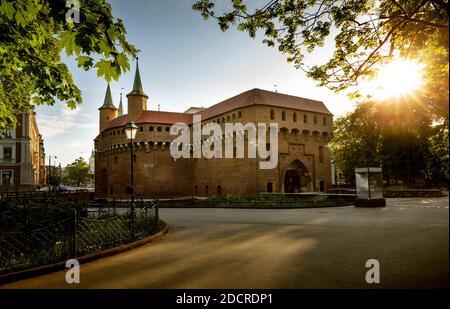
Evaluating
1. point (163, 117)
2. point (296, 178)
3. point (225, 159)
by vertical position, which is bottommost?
point (296, 178)

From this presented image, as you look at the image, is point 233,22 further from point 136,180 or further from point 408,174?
point 136,180

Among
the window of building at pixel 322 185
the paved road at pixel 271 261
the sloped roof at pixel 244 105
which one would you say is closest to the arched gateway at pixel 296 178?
the window of building at pixel 322 185

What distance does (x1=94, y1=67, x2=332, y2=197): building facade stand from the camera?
34.3 metres

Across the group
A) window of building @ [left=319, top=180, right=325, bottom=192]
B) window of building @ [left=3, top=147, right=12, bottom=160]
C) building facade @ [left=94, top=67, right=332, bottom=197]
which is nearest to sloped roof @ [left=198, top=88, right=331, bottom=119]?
building facade @ [left=94, top=67, right=332, bottom=197]

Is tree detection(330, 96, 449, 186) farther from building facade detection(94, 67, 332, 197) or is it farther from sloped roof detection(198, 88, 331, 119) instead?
sloped roof detection(198, 88, 331, 119)

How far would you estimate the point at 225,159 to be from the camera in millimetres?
36719

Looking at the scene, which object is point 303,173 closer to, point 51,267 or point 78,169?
point 51,267

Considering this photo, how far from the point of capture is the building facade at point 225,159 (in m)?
34.3

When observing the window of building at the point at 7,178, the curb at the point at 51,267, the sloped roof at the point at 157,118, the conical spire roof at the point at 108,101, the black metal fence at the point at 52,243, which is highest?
the conical spire roof at the point at 108,101

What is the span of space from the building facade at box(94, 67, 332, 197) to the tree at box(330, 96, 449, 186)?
13.5 ft

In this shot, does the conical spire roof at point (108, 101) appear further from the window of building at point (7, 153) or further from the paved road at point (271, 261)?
the paved road at point (271, 261)

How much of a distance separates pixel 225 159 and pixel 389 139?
1939cm

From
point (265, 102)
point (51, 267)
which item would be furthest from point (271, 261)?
point (265, 102)

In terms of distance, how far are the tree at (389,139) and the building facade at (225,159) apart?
162 inches
